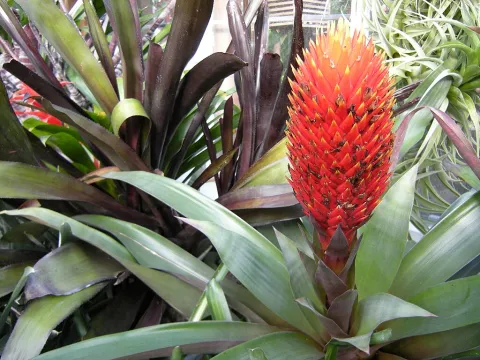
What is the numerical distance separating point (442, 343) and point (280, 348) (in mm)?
131

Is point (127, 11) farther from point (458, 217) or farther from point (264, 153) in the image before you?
point (458, 217)

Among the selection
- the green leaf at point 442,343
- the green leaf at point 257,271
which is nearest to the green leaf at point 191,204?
the green leaf at point 257,271

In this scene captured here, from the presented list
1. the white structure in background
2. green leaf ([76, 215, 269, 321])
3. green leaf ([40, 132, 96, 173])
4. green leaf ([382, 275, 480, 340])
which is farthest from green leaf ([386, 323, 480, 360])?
the white structure in background

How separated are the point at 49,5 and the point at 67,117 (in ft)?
0.41

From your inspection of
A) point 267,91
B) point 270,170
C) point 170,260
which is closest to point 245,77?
point 267,91

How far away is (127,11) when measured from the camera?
447 mm

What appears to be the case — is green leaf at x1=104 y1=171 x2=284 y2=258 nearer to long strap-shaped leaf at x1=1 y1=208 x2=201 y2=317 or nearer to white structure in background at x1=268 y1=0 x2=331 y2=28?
long strap-shaped leaf at x1=1 y1=208 x2=201 y2=317

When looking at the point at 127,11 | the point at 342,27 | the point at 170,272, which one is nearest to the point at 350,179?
the point at 342,27

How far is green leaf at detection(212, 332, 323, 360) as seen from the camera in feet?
0.97

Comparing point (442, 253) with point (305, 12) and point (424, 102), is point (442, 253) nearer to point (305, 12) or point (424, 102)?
point (424, 102)

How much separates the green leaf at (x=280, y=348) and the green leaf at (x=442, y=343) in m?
0.08

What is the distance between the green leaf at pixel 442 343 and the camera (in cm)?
32

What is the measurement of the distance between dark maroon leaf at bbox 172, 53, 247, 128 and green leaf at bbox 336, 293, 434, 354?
252 mm

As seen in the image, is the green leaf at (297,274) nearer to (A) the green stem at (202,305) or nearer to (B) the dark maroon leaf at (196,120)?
(A) the green stem at (202,305)
